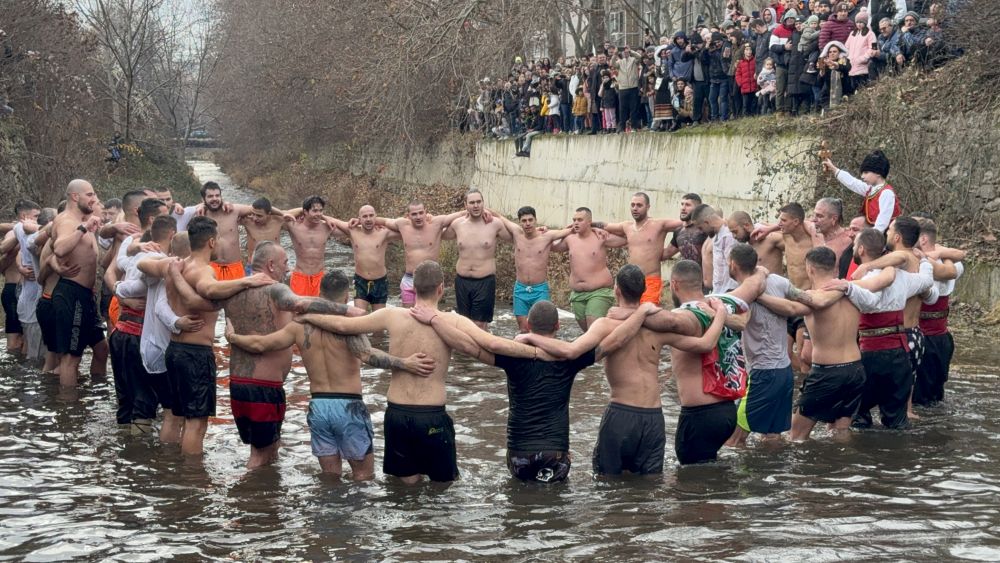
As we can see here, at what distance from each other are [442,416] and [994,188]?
360 inches

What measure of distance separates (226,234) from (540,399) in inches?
252

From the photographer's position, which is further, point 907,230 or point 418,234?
point 418,234

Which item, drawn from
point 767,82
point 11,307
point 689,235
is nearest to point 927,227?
point 689,235

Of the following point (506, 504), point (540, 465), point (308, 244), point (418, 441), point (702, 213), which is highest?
point (702, 213)

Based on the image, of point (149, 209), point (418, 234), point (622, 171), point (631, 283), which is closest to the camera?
point (631, 283)

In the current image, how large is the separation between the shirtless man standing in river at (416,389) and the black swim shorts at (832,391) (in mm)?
2910

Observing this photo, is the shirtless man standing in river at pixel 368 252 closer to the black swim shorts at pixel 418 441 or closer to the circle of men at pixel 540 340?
the circle of men at pixel 540 340

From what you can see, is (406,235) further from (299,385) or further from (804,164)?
(804,164)

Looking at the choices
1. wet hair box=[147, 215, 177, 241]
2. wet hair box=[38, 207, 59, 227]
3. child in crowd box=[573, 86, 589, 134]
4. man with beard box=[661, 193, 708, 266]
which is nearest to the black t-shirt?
wet hair box=[147, 215, 177, 241]

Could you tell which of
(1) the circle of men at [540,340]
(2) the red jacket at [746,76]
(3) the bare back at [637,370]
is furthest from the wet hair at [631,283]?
(2) the red jacket at [746,76]

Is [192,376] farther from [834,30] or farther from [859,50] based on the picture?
[834,30]

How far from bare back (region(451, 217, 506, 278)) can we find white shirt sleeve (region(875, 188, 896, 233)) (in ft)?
14.0

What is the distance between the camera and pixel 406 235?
12.9 meters

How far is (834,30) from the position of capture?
15078mm
